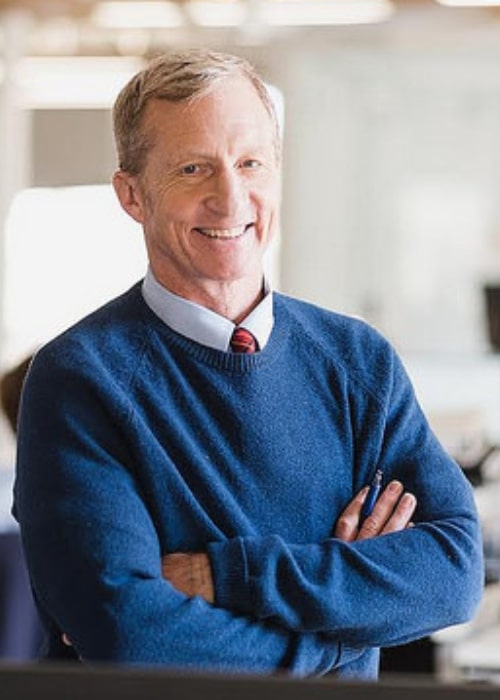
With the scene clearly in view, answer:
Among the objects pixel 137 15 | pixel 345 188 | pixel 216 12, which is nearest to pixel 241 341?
pixel 216 12

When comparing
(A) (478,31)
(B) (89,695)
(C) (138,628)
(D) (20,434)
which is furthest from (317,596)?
(A) (478,31)

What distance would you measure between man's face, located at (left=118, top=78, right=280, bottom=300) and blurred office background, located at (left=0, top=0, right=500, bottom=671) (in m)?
9.84

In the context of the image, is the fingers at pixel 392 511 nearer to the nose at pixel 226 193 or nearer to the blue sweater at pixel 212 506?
the blue sweater at pixel 212 506

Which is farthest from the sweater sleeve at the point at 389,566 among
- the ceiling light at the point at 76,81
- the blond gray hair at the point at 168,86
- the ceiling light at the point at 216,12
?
the ceiling light at the point at 76,81

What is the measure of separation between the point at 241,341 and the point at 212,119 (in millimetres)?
238

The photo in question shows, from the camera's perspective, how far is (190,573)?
1.70 m

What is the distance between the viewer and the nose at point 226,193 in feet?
5.60

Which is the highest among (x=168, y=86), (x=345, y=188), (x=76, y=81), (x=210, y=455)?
(x=168, y=86)

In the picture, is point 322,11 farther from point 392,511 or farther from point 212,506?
point 212,506

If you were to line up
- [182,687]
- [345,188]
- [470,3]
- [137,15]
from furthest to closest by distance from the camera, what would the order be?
[345,188] < [137,15] < [470,3] < [182,687]

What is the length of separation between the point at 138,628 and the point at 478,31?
10267mm

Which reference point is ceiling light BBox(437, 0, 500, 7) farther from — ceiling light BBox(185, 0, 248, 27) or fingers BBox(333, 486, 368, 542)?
fingers BBox(333, 486, 368, 542)

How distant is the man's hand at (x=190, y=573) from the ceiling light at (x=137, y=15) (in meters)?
7.55

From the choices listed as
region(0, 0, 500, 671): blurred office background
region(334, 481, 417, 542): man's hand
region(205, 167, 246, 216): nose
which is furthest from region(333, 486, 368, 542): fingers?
region(0, 0, 500, 671): blurred office background
